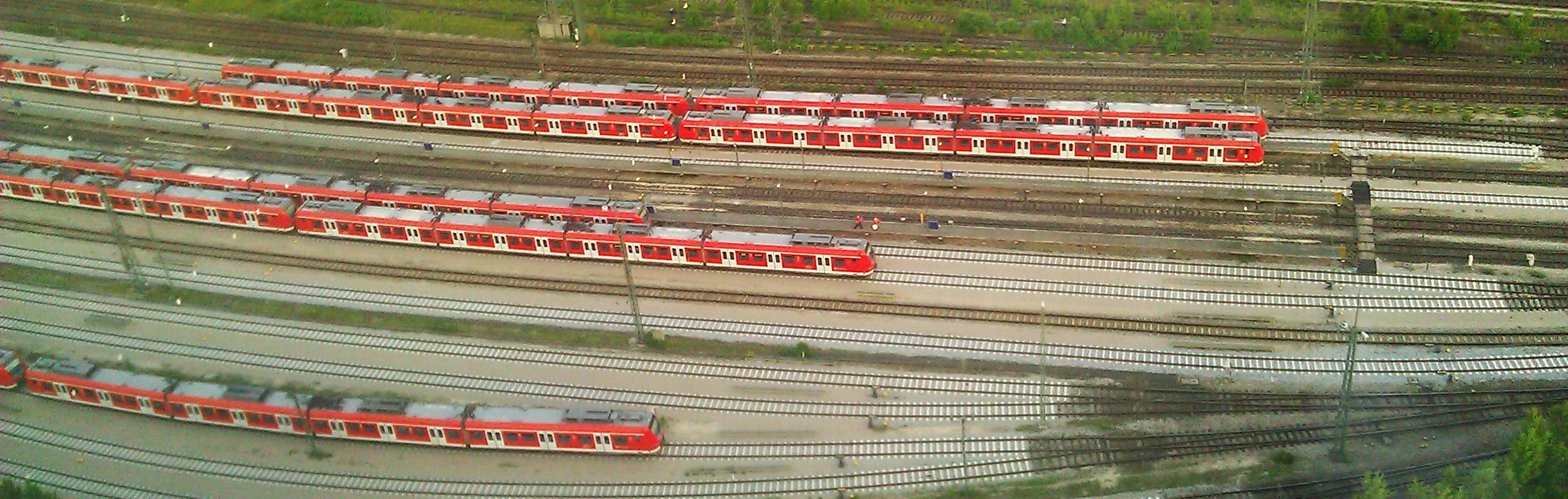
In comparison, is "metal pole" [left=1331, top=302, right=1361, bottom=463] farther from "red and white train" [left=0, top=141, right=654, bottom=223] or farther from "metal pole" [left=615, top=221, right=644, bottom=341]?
"red and white train" [left=0, top=141, right=654, bottom=223]

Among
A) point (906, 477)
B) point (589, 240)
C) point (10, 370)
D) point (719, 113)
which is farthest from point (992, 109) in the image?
point (10, 370)

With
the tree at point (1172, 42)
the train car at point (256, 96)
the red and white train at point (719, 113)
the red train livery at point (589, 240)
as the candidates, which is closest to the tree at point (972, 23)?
the tree at point (1172, 42)

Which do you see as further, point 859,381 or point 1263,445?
point 859,381

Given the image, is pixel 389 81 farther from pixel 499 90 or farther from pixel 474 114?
pixel 499 90

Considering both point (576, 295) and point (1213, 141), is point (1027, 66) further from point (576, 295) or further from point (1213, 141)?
point (576, 295)

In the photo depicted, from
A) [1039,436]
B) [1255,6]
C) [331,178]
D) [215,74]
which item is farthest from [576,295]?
[1255,6]

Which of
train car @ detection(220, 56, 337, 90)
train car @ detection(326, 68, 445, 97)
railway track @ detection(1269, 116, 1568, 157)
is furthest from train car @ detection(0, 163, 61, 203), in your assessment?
railway track @ detection(1269, 116, 1568, 157)
